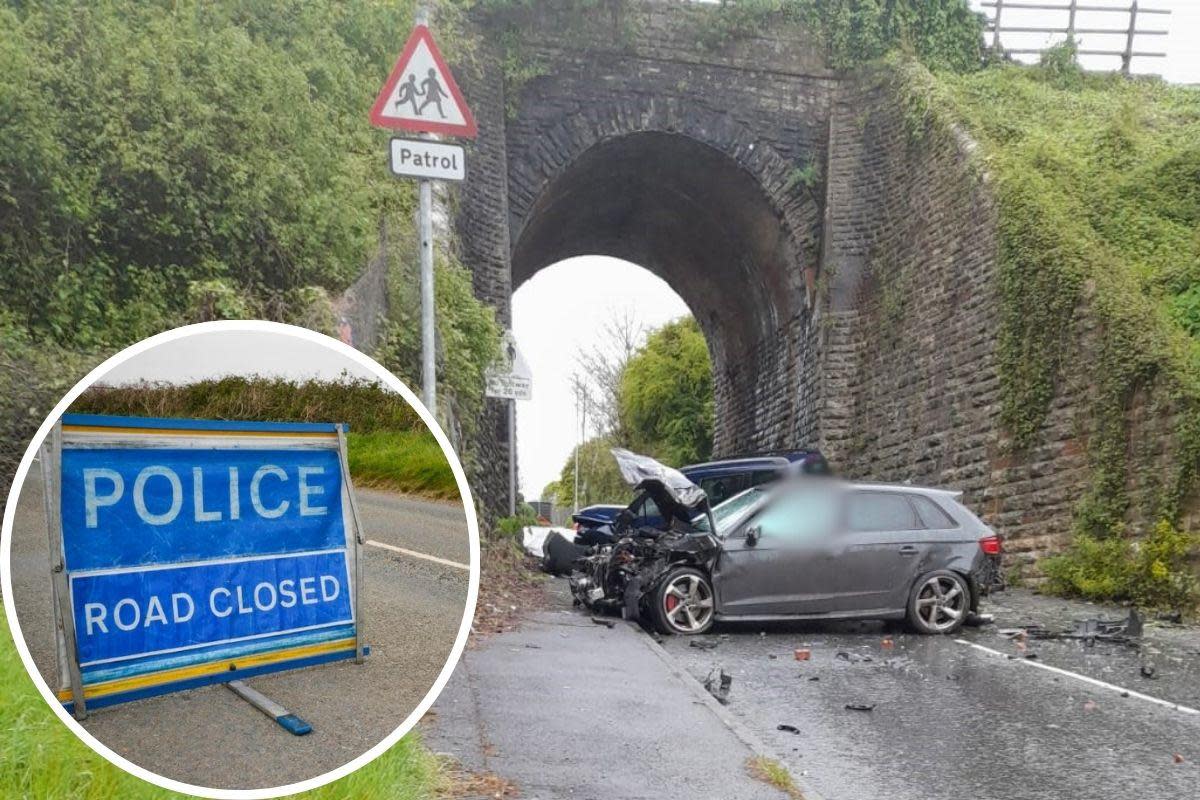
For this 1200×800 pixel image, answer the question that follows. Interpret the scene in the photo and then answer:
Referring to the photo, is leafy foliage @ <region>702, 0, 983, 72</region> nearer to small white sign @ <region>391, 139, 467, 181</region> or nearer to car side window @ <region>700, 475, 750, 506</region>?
car side window @ <region>700, 475, 750, 506</region>

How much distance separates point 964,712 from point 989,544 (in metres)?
3.90

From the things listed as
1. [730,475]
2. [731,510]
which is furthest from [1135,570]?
[730,475]

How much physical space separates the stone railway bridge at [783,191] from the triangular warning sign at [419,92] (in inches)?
401

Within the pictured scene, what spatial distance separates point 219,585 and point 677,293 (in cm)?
2943

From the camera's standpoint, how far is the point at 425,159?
6.81 metres

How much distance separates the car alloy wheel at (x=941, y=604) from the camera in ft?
32.3

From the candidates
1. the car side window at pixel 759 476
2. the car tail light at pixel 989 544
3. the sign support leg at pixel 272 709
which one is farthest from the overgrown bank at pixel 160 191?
the sign support leg at pixel 272 709

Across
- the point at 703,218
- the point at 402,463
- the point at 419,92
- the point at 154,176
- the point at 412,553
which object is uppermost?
the point at 703,218

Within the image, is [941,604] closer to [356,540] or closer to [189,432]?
[356,540]

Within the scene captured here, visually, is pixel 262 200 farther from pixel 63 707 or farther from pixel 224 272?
pixel 63 707

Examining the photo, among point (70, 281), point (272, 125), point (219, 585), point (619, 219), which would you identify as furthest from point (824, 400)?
point (219, 585)

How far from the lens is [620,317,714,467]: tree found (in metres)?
45.3

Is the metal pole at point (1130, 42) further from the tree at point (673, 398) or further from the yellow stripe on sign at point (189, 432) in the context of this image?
the yellow stripe on sign at point (189, 432)

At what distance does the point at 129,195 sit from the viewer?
10.7 metres
